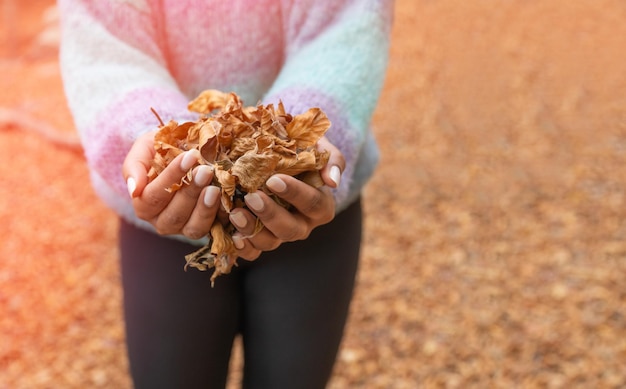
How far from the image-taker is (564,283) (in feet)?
7.82

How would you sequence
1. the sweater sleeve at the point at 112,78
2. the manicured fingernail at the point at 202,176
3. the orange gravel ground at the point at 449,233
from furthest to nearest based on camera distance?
the orange gravel ground at the point at 449,233
the sweater sleeve at the point at 112,78
the manicured fingernail at the point at 202,176

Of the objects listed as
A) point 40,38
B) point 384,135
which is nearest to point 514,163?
point 384,135

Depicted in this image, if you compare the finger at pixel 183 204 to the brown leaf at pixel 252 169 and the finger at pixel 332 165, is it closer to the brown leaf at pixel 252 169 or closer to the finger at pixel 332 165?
the brown leaf at pixel 252 169

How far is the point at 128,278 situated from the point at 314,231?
0.99 feet

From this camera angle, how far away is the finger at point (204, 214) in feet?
2.52

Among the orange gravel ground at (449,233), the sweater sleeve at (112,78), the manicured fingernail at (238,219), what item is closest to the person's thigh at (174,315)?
the sweater sleeve at (112,78)

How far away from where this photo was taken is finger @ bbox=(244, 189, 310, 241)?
0.77 m

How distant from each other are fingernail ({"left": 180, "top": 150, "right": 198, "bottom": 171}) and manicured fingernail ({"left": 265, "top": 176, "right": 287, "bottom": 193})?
0.28 feet

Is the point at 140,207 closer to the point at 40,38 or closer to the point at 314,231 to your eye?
the point at 314,231

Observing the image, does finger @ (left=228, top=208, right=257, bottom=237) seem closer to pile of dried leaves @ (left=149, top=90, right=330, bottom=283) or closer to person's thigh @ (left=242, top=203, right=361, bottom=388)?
pile of dried leaves @ (left=149, top=90, right=330, bottom=283)

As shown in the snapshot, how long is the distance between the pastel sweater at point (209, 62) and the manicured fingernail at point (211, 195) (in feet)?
0.60

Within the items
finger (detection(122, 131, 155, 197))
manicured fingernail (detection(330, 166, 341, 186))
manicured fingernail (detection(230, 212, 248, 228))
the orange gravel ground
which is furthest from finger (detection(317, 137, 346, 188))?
the orange gravel ground

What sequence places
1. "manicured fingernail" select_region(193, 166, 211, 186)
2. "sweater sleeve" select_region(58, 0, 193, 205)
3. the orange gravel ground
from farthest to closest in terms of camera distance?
the orange gravel ground → "sweater sleeve" select_region(58, 0, 193, 205) → "manicured fingernail" select_region(193, 166, 211, 186)

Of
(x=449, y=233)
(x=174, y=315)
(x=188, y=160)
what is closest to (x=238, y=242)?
(x=188, y=160)
